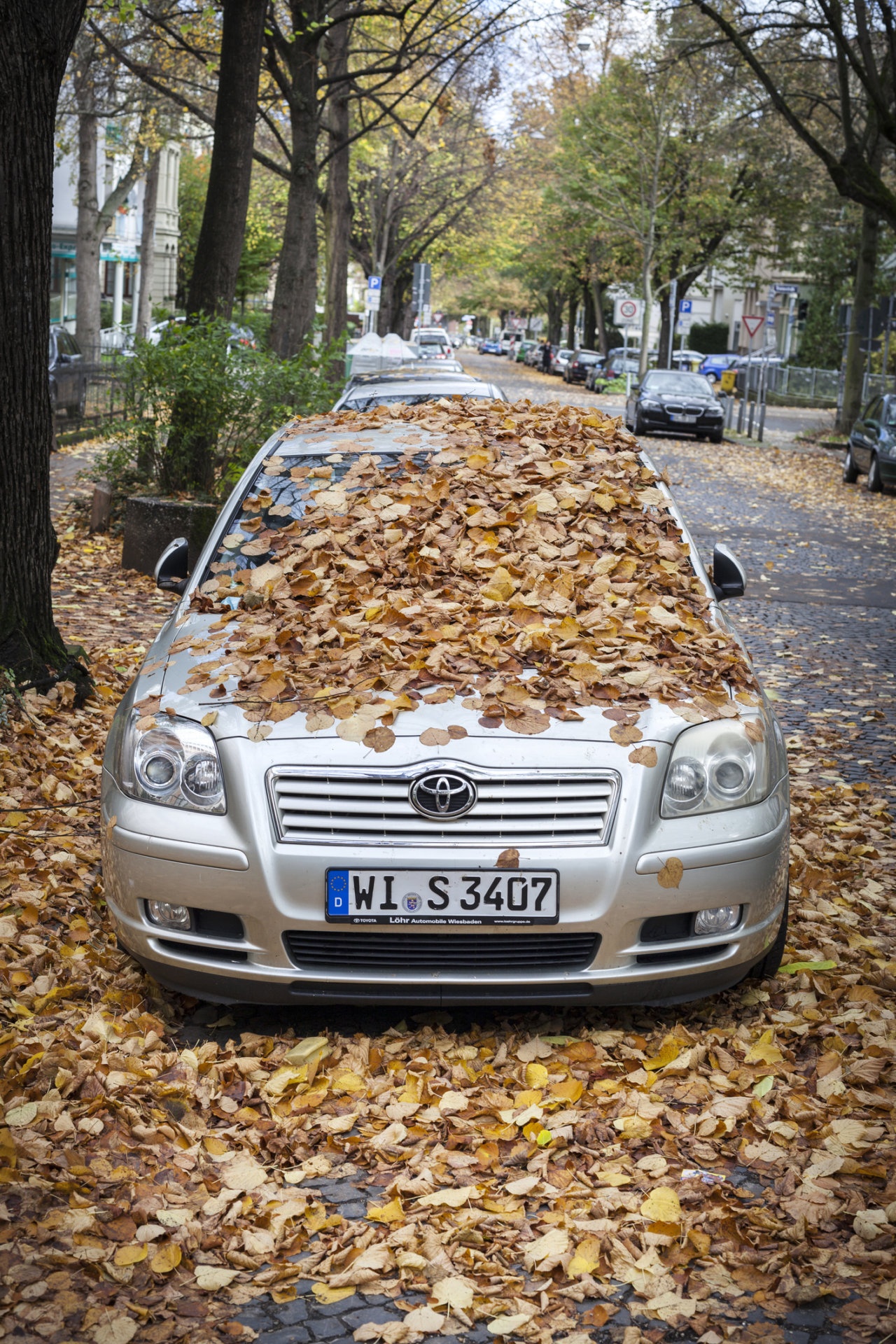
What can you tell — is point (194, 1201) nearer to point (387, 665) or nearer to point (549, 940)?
point (549, 940)

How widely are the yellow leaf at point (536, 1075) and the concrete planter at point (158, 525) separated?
26.0 ft

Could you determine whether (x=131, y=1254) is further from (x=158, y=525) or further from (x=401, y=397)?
(x=158, y=525)

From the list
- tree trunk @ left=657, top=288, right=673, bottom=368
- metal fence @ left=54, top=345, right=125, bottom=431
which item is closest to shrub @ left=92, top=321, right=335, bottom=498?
metal fence @ left=54, top=345, right=125, bottom=431

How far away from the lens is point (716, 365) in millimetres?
63219

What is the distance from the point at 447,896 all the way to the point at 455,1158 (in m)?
0.62

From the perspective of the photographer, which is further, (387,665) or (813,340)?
(813,340)

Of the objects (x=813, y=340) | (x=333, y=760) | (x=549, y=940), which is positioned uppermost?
(x=813, y=340)

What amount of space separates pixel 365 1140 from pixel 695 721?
1.37 m

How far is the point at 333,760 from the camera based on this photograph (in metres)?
3.80

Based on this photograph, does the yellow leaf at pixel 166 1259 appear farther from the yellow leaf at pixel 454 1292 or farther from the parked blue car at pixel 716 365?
the parked blue car at pixel 716 365

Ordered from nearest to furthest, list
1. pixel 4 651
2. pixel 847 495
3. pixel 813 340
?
pixel 4 651 < pixel 847 495 < pixel 813 340

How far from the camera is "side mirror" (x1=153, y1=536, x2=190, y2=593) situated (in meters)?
5.38

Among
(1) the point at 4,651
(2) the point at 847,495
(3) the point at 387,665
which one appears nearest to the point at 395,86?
(2) the point at 847,495

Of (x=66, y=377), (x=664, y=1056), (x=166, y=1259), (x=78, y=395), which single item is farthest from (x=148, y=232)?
(x=166, y=1259)
